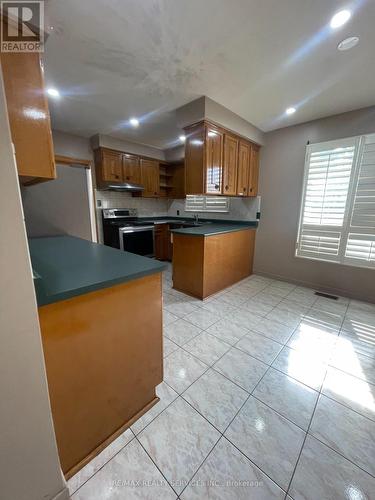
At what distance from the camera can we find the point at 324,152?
2914mm

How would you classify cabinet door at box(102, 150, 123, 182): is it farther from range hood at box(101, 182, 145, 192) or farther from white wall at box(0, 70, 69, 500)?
white wall at box(0, 70, 69, 500)

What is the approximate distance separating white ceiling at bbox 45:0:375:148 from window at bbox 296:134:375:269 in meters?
0.53

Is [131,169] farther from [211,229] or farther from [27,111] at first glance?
[27,111]

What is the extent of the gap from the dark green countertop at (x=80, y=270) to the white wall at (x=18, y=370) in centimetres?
11

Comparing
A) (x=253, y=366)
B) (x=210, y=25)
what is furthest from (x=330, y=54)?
(x=253, y=366)

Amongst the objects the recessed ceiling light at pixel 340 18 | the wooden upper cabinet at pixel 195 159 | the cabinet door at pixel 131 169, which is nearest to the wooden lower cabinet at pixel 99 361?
the wooden upper cabinet at pixel 195 159

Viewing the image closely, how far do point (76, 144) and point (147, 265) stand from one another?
3.53 metres

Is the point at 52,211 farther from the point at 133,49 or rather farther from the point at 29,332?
the point at 29,332

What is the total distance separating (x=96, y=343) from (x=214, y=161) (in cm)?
251

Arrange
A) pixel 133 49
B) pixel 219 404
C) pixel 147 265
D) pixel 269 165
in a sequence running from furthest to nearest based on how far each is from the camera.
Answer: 1. pixel 269 165
2. pixel 133 49
3. pixel 219 404
4. pixel 147 265

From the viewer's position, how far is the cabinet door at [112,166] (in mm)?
3615

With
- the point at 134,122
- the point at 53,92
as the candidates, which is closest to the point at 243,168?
the point at 134,122

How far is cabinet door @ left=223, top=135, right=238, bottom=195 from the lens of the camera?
2867 mm

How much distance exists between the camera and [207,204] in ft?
14.4
